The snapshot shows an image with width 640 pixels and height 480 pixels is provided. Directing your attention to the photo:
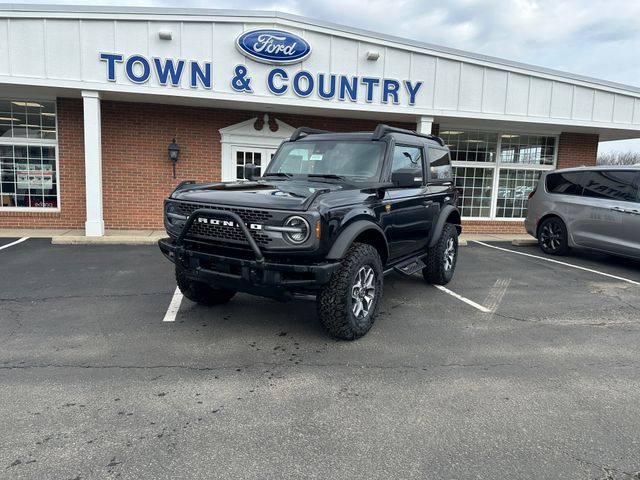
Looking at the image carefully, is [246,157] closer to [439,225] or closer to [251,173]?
[251,173]

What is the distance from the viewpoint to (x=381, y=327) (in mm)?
4875

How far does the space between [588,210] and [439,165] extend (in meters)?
4.26

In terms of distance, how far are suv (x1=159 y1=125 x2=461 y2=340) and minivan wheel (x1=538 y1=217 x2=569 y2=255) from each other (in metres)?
5.05

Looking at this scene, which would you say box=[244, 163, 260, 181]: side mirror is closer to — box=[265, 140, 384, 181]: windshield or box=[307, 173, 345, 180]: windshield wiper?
box=[265, 140, 384, 181]: windshield

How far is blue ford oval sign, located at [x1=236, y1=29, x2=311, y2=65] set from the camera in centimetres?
985

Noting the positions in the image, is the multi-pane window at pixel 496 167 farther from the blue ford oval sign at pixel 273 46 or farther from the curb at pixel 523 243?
the blue ford oval sign at pixel 273 46

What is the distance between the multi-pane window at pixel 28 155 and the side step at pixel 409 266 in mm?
9017

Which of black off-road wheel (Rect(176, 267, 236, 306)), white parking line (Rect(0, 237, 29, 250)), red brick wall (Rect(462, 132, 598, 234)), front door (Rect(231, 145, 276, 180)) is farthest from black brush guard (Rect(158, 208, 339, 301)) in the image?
red brick wall (Rect(462, 132, 598, 234))

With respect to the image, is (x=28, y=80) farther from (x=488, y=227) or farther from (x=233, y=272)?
(x=488, y=227)

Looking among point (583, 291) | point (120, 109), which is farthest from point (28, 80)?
point (583, 291)

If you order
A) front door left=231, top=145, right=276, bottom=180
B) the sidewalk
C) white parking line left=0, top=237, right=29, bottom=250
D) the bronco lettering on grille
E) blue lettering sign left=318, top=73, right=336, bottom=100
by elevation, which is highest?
blue lettering sign left=318, top=73, right=336, bottom=100

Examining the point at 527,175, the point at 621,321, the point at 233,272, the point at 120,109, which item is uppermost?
the point at 120,109

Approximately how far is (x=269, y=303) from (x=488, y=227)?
32.7ft

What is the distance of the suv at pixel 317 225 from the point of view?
3.85m
